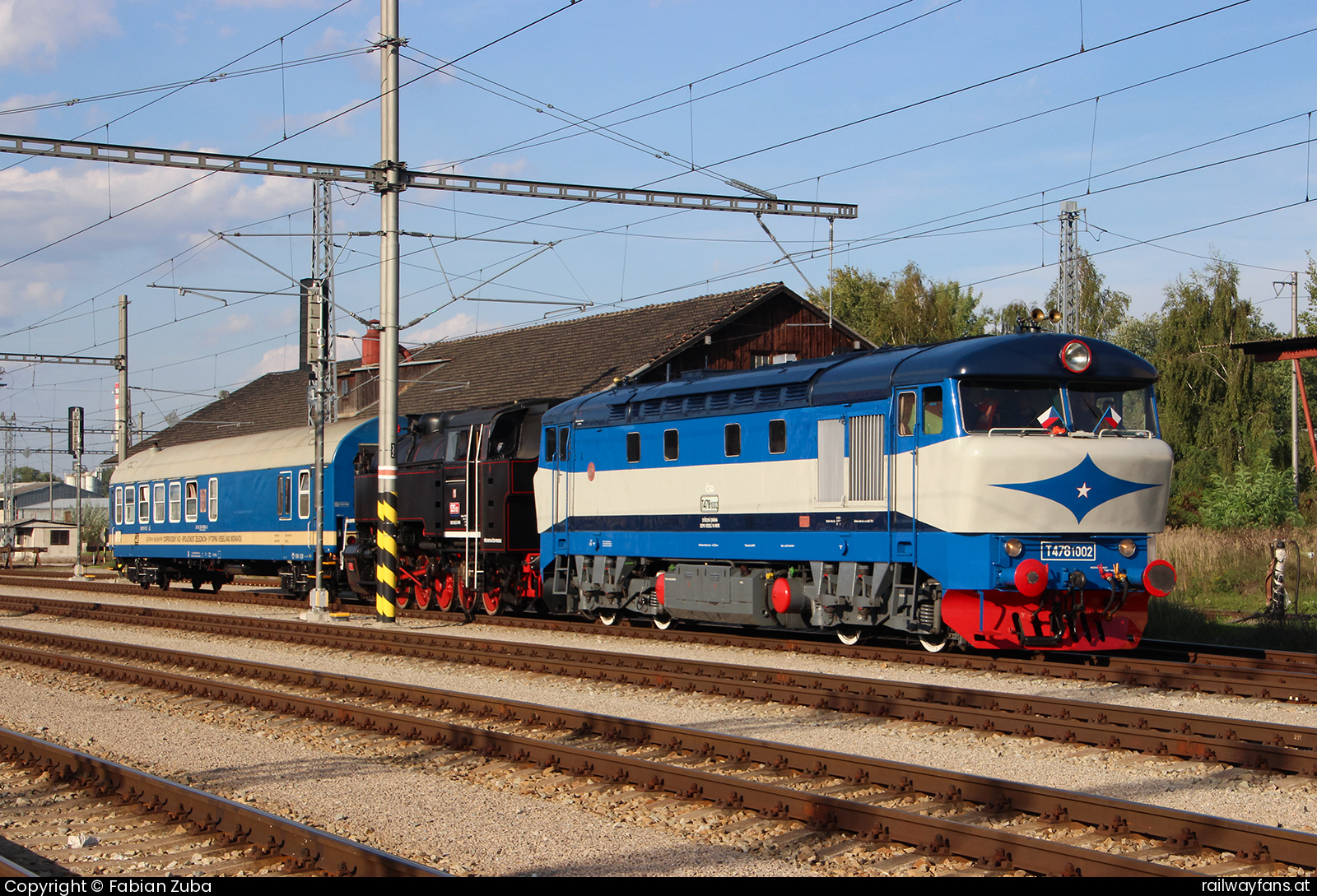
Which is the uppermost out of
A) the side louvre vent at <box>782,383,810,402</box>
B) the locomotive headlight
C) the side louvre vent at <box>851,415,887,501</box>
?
the locomotive headlight

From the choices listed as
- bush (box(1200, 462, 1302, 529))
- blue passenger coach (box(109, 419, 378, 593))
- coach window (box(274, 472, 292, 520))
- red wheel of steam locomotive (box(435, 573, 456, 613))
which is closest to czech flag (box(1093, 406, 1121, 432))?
red wheel of steam locomotive (box(435, 573, 456, 613))

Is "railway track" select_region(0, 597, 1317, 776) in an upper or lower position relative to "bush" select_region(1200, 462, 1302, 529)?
lower

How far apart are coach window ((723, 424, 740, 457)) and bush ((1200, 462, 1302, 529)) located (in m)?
18.9

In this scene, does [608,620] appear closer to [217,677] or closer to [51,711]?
[217,677]

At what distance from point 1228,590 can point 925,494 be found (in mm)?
10901

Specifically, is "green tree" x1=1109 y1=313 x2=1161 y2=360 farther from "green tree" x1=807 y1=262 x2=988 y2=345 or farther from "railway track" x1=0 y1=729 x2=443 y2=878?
"railway track" x1=0 y1=729 x2=443 y2=878

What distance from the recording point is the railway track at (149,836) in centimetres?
660

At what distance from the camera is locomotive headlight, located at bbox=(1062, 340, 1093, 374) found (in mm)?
13977

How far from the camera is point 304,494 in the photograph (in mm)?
27875

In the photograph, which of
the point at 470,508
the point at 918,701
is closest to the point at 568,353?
the point at 470,508

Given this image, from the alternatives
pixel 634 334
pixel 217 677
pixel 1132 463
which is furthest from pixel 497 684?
pixel 634 334

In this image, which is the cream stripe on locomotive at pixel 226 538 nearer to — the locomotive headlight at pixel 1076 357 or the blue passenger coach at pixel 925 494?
the blue passenger coach at pixel 925 494

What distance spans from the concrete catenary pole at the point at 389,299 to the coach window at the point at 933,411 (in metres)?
10.8

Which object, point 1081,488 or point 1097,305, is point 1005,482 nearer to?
point 1081,488
